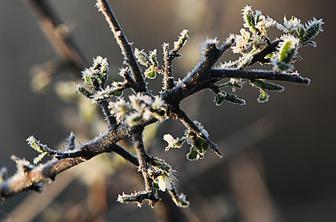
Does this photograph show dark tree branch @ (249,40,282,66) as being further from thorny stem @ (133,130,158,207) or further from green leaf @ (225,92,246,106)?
thorny stem @ (133,130,158,207)

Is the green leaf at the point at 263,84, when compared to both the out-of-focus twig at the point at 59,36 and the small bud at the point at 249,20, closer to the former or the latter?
the small bud at the point at 249,20

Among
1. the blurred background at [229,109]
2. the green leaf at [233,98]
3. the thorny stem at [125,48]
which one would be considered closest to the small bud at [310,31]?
the green leaf at [233,98]

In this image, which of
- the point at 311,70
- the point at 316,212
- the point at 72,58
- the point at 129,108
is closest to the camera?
the point at 129,108

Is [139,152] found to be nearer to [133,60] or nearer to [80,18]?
[133,60]

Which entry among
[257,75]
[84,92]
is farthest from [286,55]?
[84,92]

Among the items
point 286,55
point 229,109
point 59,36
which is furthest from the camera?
point 229,109

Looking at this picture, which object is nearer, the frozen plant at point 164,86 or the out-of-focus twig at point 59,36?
the frozen plant at point 164,86

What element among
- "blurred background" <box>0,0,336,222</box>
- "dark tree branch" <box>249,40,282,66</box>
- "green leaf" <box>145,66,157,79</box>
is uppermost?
"blurred background" <box>0,0,336,222</box>

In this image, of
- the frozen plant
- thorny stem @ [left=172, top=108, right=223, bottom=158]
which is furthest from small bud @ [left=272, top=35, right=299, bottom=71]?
thorny stem @ [left=172, top=108, right=223, bottom=158]

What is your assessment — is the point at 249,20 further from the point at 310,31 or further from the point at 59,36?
the point at 59,36

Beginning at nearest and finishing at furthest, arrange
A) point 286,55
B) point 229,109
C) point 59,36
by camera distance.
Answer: point 286,55, point 59,36, point 229,109

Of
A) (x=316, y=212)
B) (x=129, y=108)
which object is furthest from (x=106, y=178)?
(x=316, y=212)
